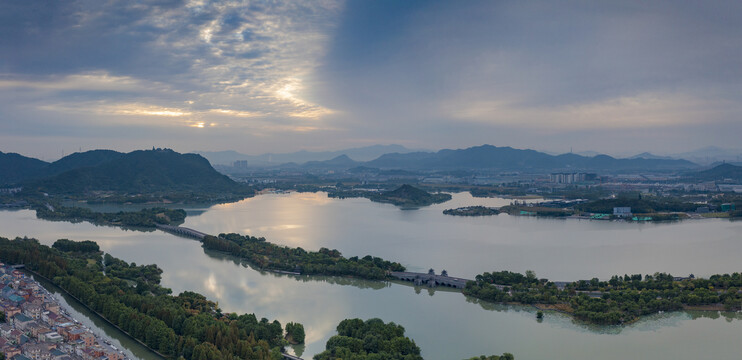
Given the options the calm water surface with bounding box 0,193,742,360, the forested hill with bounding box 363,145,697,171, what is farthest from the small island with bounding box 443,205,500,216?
the forested hill with bounding box 363,145,697,171

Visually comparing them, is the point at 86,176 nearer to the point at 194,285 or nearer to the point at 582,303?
the point at 194,285

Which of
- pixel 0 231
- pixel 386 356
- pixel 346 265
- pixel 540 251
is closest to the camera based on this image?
pixel 386 356

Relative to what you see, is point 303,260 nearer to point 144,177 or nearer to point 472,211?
point 472,211

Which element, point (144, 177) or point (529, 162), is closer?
point (144, 177)

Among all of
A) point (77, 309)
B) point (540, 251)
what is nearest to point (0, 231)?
point (77, 309)

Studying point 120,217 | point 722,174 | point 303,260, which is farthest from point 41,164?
point 722,174

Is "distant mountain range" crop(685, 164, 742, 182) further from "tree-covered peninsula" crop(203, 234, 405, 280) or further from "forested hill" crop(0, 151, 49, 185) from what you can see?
"forested hill" crop(0, 151, 49, 185)
